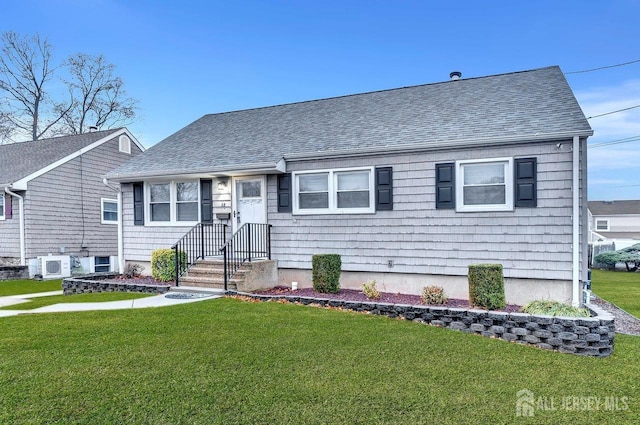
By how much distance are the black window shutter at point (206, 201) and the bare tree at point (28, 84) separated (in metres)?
21.2

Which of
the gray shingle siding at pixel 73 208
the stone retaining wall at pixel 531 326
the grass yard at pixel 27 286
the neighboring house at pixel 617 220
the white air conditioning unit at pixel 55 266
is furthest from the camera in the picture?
the neighboring house at pixel 617 220

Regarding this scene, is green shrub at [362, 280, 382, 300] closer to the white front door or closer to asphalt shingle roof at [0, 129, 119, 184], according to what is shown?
the white front door

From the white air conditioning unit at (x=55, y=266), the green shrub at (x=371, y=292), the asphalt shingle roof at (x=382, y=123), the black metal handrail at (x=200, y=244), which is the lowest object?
the white air conditioning unit at (x=55, y=266)

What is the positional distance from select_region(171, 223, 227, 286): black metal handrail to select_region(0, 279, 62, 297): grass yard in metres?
3.73

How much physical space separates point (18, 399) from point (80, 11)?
18.2 meters

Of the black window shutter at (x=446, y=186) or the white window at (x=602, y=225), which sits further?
the white window at (x=602, y=225)

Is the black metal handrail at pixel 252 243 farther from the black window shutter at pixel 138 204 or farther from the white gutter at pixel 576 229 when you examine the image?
the white gutter at pixel 576 229

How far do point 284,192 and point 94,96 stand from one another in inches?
914

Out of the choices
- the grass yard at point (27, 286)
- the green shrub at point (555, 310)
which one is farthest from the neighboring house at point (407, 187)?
the grass yard at point (27, 286)

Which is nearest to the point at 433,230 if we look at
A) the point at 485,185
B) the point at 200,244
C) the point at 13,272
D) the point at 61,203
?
the point at 485,185

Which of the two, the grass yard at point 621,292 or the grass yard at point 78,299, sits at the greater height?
the grass yard at point 78,299

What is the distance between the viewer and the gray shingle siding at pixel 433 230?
23.1ft

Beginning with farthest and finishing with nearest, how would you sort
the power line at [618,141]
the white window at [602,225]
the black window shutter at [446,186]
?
1. the white window at [602,225]
2. the power line at [618,141]
3. the black window shutter at [446,186]

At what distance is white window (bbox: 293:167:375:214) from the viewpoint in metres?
8.56
